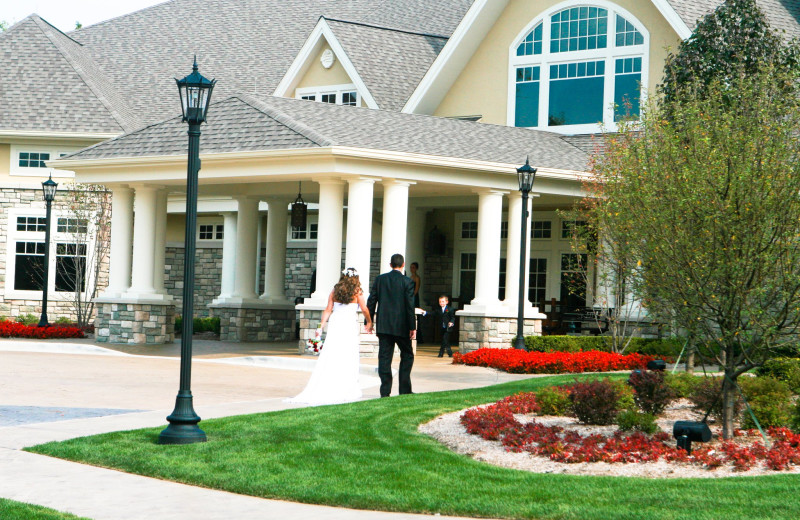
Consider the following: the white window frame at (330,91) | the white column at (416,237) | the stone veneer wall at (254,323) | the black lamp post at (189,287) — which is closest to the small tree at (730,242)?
the black lamp post at (189,287)

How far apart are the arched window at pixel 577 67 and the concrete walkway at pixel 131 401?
6.26 meters

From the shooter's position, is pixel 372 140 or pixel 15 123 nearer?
pixel 372 140

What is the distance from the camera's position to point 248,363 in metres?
18.8

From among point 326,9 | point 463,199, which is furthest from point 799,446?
point 326,9

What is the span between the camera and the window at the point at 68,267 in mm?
28500

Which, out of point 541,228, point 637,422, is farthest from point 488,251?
point 637,422

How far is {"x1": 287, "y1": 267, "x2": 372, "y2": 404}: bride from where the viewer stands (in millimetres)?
13234

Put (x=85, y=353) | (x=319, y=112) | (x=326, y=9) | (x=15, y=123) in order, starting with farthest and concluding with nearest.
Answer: (x=326, y=9) → (x=15, y=123) → (x=319, y=112) → (x=85, y=353)

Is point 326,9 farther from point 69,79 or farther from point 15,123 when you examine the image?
point 15,123

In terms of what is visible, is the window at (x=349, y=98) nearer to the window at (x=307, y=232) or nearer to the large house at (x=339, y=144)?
the large house at (x=339, y=144)

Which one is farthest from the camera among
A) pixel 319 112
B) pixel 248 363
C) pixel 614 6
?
pixel 614 6

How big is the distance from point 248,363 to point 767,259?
11.5 metres

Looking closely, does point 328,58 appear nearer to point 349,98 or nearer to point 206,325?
point 349,98

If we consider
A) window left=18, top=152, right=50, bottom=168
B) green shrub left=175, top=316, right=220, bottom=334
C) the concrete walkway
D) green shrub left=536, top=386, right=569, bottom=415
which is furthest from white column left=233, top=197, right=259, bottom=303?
green shrub left=536, top=386, right=569, bottom=415
